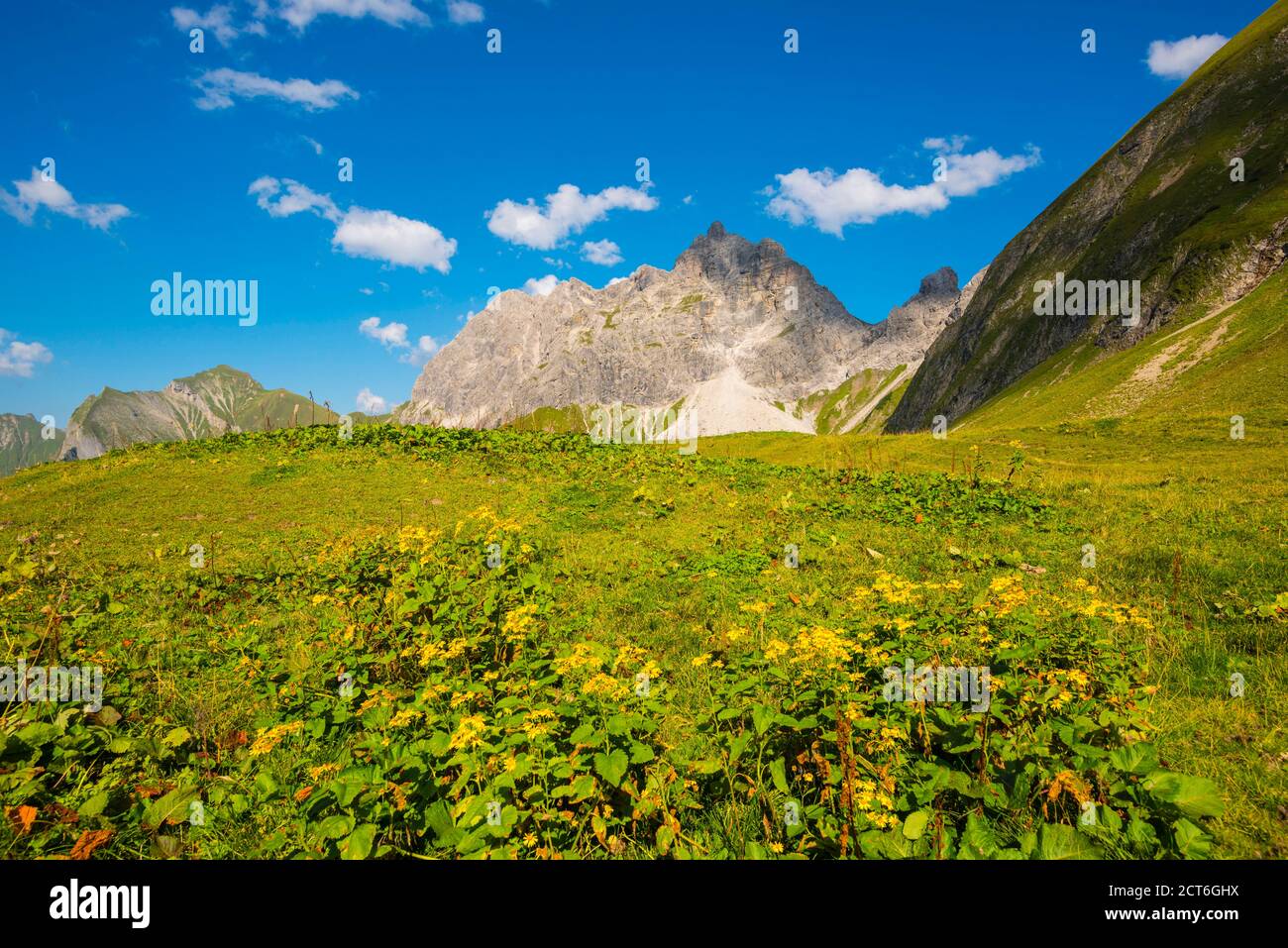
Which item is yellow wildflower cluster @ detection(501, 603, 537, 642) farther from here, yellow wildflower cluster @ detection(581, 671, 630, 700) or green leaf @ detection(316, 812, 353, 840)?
green leaf @ detection(316, 812, 353, 840)

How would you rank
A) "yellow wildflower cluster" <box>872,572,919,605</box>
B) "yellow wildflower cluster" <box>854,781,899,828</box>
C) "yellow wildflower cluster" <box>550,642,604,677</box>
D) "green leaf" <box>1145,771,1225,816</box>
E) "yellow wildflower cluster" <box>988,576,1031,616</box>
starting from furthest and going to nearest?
"yellow wildflower cluster" <box>872,572,919,605</box>
"yellow wildflower cluster" <box>988,576,1031,616</box>
"yellow wildflower cluster" <box>550,642,604,677</box>
"yellow wildflower cluster" <box>854,781,899,828</box>
"green leaf" <box>1145,771,1225,816</box>

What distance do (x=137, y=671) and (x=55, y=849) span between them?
446 cm

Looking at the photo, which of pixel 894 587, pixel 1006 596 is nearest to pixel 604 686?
pixel 894 587

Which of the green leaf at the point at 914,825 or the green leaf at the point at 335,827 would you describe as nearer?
the green leaf at the point at 914,825

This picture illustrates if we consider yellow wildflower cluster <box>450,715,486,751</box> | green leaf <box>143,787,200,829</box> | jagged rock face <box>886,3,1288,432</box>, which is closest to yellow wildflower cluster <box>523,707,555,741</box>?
yellow wildflower cluster <box>450,715,486,751</box>

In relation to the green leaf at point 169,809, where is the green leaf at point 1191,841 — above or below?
above

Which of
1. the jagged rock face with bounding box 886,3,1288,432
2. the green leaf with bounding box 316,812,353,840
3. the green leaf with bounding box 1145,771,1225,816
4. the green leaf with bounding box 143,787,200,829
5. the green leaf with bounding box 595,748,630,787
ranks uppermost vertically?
the jagged rock face with bounding box 886,3,1288,432

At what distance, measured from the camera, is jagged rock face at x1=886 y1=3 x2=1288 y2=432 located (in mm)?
54156

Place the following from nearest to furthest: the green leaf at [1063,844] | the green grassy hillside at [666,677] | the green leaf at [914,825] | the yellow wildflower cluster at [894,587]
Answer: the green leaf at [1063,844]
the green leaf at [914,825]
the green grassy hillside at [666,677]
the yellow wildflower cluster at [894,587]

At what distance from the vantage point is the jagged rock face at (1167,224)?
178 ft

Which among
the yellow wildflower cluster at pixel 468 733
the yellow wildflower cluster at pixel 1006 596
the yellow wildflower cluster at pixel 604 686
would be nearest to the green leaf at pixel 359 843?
the yellow wildflower cluster at pixel 468 733

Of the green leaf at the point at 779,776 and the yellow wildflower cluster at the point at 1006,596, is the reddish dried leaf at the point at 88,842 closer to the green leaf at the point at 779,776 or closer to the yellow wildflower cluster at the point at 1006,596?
the green leaf at the point at 779,776
